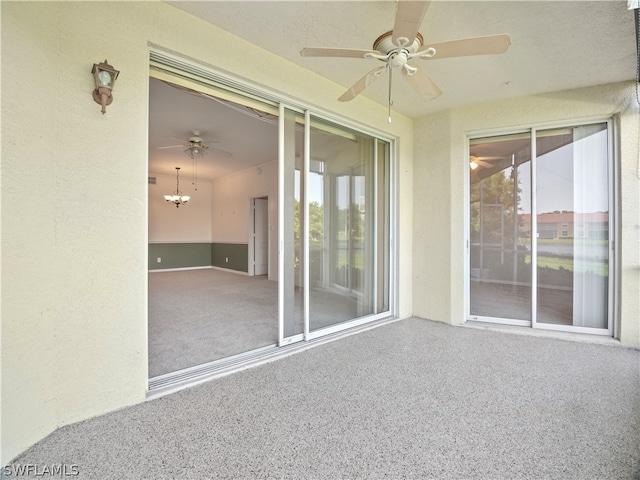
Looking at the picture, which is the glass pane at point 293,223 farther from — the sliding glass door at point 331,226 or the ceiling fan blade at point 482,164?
the ceiling fan blade at point 482,164

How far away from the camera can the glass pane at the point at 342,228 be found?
3.25 m

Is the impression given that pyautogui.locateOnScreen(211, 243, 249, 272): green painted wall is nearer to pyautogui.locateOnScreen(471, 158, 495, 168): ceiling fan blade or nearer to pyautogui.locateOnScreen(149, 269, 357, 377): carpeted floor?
pyautogui.locateOnScreen(149, 269, 357, 377): carpeted floor

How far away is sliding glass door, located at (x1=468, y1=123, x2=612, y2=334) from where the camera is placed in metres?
3.33

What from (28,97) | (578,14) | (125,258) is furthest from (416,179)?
(28,97)

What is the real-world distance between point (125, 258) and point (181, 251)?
784 centimetres

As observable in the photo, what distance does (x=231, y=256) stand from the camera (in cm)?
881

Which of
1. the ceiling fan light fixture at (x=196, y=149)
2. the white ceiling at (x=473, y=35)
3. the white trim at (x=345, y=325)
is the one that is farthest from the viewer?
the ceiling fan light fixture at (x=196, y=149)

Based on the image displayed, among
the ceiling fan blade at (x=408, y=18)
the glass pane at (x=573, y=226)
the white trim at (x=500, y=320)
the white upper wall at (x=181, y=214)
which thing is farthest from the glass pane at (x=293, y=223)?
the white upper wall at (x=181, y=214)

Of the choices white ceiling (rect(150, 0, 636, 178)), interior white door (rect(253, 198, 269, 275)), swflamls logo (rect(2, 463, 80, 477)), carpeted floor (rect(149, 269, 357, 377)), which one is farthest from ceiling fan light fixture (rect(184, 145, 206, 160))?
swflamls logo (rect(2, 463, 80, 477))

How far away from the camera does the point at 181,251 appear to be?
361 inches

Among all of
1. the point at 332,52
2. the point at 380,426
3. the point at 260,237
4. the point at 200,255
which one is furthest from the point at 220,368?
the point at 200,255

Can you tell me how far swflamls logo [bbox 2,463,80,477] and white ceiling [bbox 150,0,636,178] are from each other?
2.85 metres

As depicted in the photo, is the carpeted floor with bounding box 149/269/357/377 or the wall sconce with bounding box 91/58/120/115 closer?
the wall sconce with bounding box 91/58/120/115

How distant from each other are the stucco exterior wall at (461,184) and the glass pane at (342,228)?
0.58 m
